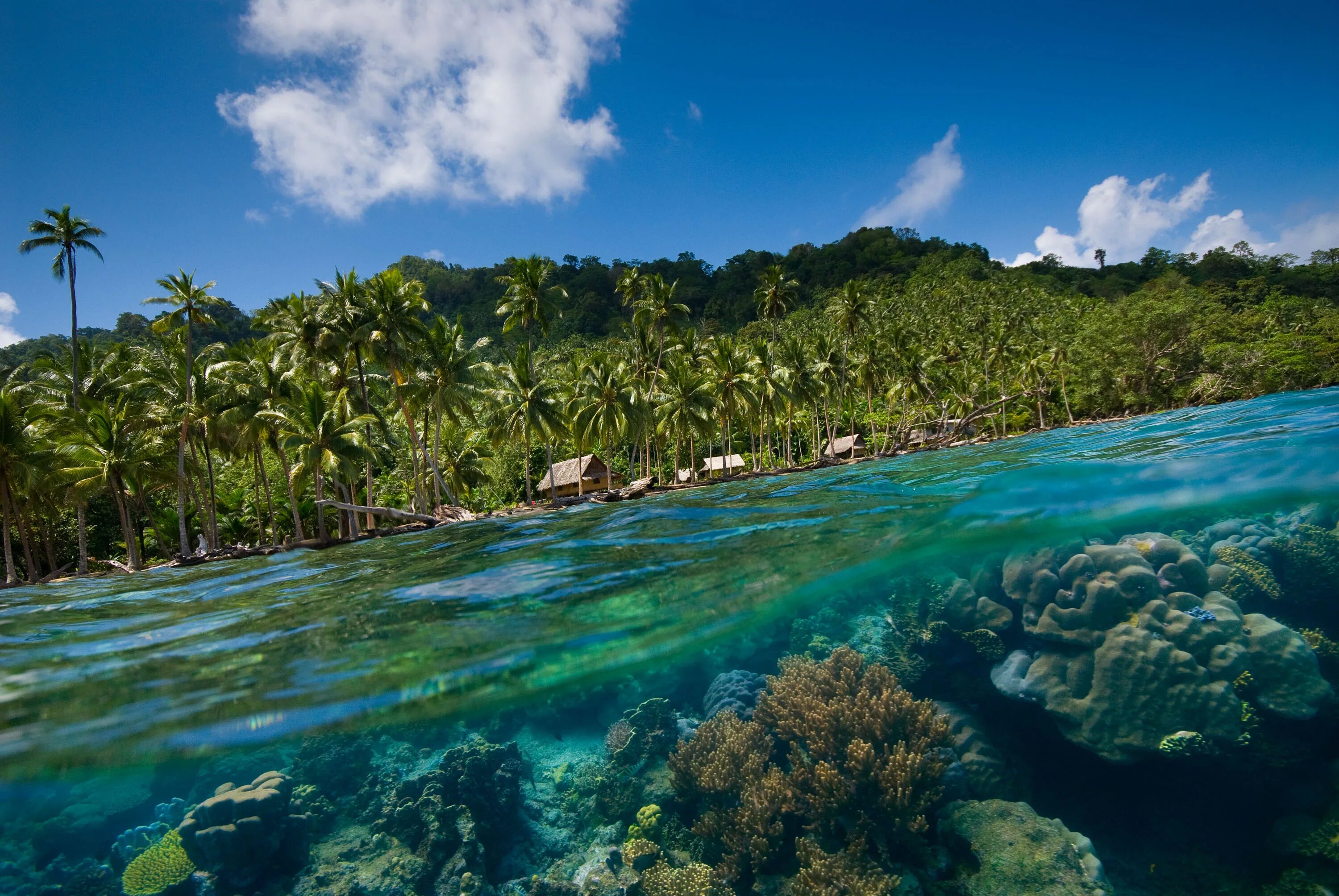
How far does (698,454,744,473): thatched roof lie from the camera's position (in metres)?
50.1

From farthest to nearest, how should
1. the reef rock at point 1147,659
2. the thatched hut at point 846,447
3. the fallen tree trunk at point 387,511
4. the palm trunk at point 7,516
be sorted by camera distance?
the thatched hut at point 846,447 → the palm trunk at point 7,516 → the fallen tree trunk at point 387,511 → the reef rock at point 1147,659

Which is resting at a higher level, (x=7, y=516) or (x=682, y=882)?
(x=7, y=516)

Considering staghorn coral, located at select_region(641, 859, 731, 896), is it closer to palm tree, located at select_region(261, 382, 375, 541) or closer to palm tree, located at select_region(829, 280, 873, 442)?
palm tree, located at select_region(261, 382, 375, 541)

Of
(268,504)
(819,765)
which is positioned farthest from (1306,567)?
(268,504)

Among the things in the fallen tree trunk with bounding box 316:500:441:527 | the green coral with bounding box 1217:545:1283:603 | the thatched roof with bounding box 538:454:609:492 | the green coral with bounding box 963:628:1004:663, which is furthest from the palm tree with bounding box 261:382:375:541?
the green coral with bounding box 1217:545:1283:603

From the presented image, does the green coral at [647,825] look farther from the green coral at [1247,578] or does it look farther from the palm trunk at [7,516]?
the palm trunk at [7,516]

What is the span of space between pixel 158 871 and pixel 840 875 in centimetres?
971

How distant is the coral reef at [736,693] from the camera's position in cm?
1141

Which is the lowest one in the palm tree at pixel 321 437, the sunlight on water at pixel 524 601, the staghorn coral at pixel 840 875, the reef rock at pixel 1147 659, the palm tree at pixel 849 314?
the staghorn coral at pixel 840 875

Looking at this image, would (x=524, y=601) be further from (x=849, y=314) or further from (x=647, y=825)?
(x=849, y=314)

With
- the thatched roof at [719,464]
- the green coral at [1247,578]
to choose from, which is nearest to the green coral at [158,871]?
the green coral at [1247,578]

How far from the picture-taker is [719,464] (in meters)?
53.5

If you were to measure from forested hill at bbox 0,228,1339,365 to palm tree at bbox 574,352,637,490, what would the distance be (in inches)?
1707

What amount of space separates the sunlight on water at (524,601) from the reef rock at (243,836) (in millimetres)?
870
